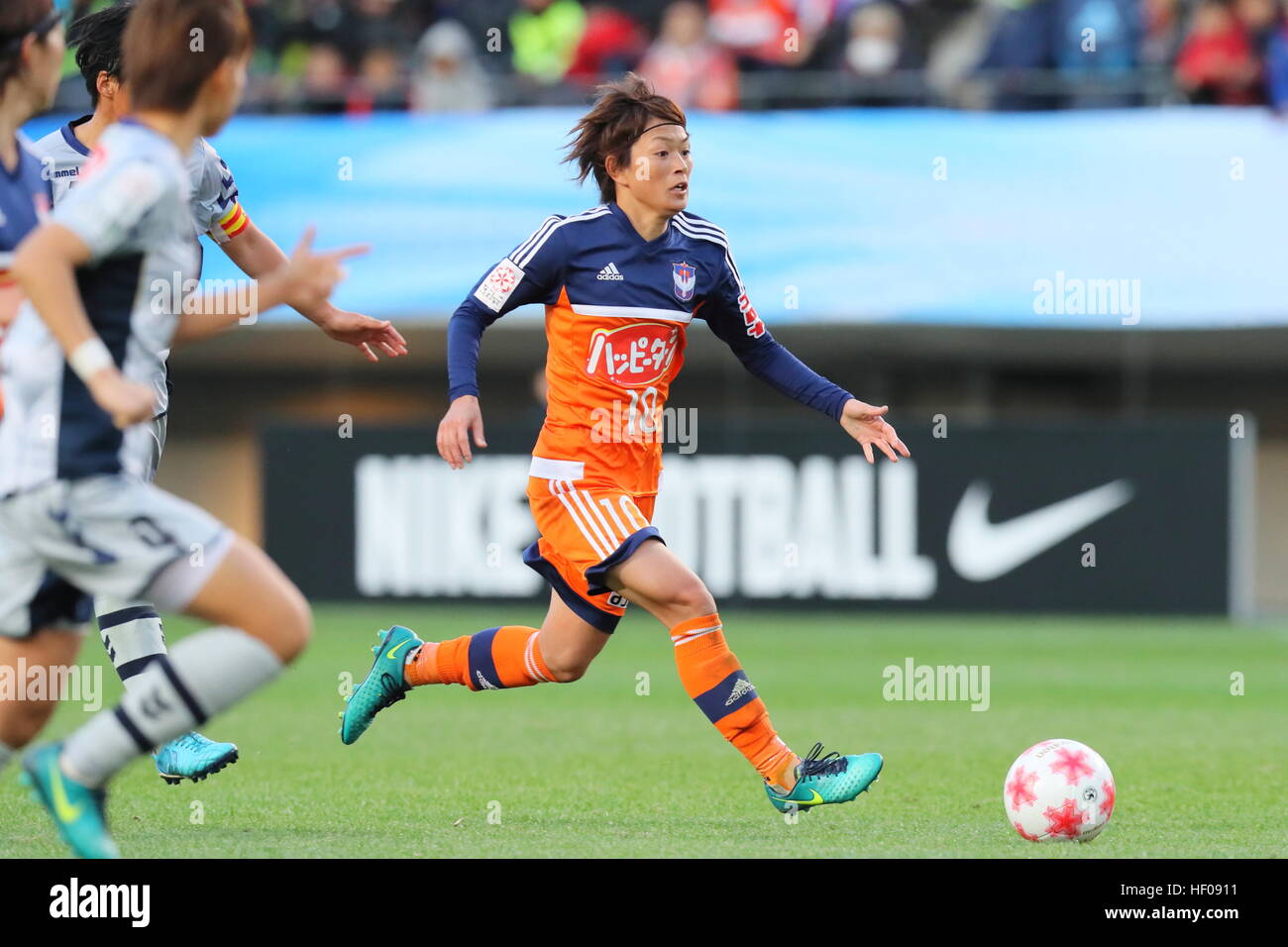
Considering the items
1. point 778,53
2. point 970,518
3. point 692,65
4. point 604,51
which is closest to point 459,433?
point 970,518

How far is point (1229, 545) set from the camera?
50.8 ft

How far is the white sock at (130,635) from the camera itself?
6.28 meters

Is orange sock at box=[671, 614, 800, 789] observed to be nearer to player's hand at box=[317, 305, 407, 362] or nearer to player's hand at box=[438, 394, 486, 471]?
player's hand at box=[438, 394, 486, 471]

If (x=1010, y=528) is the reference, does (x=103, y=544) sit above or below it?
above

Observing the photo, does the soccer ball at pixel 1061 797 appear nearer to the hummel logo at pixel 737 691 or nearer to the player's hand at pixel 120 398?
the hummel logo at pixel 737 691

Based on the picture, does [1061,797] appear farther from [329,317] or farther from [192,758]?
[192,758]

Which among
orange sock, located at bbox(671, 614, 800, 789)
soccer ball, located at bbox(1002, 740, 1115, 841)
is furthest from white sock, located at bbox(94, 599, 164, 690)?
soccer ball, located at bbox(1002, 740, 1115, 841)

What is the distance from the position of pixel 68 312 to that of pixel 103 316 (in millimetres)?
246

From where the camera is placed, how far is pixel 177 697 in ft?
14.4

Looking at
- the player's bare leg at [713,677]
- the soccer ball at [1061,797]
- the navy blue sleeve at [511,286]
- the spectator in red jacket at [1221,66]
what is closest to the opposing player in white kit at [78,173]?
the navy blue sleeve at [511,286]

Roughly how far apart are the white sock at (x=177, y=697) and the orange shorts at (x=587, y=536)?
6.13 ft

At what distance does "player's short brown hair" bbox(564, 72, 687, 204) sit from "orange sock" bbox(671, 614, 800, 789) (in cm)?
162

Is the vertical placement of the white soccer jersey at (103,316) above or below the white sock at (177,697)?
above
